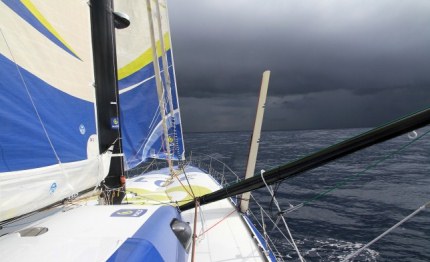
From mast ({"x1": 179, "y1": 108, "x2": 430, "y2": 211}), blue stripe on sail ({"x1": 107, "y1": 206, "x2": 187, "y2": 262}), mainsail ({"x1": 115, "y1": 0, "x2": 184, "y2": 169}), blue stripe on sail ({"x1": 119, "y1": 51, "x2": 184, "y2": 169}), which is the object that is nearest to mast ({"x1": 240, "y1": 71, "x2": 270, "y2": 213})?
mast ({"x1": 179, "y1": 108, "x2": 430, "y2": 211})


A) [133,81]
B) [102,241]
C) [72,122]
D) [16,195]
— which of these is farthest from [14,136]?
[133,81]

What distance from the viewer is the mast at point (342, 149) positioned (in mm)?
2050

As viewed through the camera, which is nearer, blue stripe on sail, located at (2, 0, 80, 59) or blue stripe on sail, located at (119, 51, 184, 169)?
blue stripe on sail, located at (2, 0, 80, 59)

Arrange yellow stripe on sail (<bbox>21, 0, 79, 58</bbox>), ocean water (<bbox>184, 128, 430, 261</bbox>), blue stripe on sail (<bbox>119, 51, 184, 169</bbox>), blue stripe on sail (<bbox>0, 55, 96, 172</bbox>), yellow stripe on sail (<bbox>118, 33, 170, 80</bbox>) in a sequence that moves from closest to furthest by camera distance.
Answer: blue stripe on sail (<bbox>0, 55, 96, 172</bbox>) → yellow stripe on sail (<bbox>21, 0, 79, 58</bbox>) → ocean water (<bbox>184, 128, 430, 261</bbox>) → yellow stripe on sail (<bbox>118, 33, 170, 80</bbox>) → blue stripe on sail (<bbox>119, 51, 184, 169</bbox>)

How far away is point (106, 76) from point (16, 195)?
2.43 metres

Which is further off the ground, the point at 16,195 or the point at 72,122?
the point at 72,122

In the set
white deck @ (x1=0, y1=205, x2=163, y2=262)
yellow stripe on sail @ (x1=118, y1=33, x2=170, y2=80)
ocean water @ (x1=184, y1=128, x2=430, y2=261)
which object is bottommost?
ocean water @ (x1=184, y1=128, x2=430, y2=261)

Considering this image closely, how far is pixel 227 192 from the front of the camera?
3758 millimetres

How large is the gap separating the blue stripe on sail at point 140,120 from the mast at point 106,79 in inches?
187

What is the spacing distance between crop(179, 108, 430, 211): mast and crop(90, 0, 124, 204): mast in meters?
2.23

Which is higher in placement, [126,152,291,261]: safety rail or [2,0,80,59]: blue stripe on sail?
[2,0,80,59]: blue stripe on sail

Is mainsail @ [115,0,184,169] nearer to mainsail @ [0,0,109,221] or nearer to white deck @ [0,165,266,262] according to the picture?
white deck @ [0,165,266,262]

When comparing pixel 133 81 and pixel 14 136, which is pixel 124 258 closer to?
pixel 14 136

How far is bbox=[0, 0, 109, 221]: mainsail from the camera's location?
2.44 m
